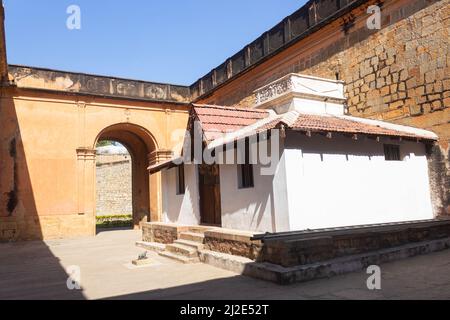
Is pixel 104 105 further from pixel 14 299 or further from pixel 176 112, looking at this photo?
pixel 14 299

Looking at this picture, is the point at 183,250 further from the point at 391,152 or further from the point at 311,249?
the point at 391,152

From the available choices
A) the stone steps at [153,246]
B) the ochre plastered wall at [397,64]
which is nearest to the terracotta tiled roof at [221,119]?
the stone steps at [153,246]

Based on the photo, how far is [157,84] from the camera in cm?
1894

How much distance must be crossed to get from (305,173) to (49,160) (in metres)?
12.4

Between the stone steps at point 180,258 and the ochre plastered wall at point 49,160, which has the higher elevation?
the ochre plastered wall at point 49,160

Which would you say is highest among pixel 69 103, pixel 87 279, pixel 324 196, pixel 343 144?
pixel 69 103

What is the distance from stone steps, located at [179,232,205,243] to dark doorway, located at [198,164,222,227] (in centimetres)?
115

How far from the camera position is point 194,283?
594 cm

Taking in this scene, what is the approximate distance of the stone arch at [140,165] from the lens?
60.8ft

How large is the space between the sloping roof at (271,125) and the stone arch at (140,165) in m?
9.02

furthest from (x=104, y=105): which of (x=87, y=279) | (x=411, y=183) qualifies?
(x=411, y=183)

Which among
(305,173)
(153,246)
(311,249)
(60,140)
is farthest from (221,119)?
(60,140)

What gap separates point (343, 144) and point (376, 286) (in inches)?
150

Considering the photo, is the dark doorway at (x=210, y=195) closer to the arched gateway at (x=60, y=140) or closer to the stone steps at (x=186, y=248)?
the stone steps at (x=186, y=248)
